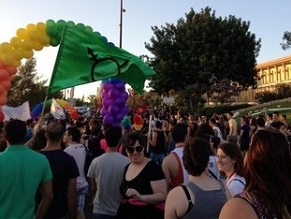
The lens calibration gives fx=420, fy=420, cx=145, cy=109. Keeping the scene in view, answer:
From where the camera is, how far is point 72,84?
667 centimetres

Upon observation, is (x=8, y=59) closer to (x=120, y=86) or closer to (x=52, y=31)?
(x=52, y=31)

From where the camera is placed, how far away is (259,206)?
1913 mm

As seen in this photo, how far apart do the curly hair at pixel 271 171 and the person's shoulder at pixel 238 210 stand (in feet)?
0.29

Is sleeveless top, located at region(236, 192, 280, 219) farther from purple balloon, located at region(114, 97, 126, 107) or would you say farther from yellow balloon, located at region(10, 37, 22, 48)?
purple balloon, located at region(114, 97, 126, 107)

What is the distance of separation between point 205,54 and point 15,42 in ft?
97.5

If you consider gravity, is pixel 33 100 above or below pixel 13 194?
above

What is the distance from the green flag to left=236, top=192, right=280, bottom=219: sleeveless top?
Result: 15.3 ft

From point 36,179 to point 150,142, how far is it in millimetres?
7165

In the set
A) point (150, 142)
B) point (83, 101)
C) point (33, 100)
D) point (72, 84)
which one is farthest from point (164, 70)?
point (83, 101)

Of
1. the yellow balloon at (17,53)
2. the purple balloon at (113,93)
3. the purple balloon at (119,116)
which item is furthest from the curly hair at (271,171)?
the purple balloon at (119,116)

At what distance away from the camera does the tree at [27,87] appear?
142 ft

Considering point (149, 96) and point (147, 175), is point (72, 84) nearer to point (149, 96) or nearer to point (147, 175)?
point (147, 175)

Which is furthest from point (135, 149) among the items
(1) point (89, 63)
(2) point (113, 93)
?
(2) point (113, 93)

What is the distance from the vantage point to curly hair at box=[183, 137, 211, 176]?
3277mm
